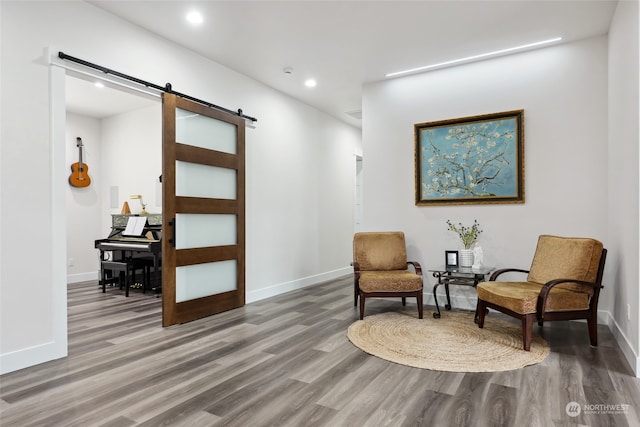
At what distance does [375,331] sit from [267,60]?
129 inches

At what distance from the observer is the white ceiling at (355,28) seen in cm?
336

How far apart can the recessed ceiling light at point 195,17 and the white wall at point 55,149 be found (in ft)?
1.77

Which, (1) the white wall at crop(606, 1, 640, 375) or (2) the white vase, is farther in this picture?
(2) the white vase

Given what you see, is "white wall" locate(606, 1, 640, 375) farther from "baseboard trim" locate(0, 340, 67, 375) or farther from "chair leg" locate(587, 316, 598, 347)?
"baseboard trim" locate(0, 340, 67, 375)

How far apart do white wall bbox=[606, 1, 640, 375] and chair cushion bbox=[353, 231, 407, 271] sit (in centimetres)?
207

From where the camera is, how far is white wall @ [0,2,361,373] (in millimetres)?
2752

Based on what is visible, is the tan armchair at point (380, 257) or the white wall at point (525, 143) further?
the tan armchair at point (380, 257)

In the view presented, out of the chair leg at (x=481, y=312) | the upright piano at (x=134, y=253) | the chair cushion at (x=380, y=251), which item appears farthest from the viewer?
the upright piano at (x=134, y=253)

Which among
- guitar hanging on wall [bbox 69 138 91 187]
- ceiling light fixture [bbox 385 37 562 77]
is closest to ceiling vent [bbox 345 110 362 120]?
ceiling light fixture [bbox 385 37 562 77]

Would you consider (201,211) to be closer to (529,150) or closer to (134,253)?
(134,253)

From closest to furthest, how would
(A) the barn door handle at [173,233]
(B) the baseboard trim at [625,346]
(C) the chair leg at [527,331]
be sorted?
1. (B) the baseboard trim at [625,346]
2. (C) the chair leg at [527,331]
3. (A) the barn door handle at [173,233]

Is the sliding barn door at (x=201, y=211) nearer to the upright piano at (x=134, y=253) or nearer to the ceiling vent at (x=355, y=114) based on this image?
the upright piano at (x=134, y=253)

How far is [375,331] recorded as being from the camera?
12.0 ft

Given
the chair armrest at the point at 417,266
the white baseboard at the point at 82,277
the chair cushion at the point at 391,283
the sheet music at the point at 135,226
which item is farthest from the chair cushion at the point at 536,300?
the white baseboard at the point at 82,277
